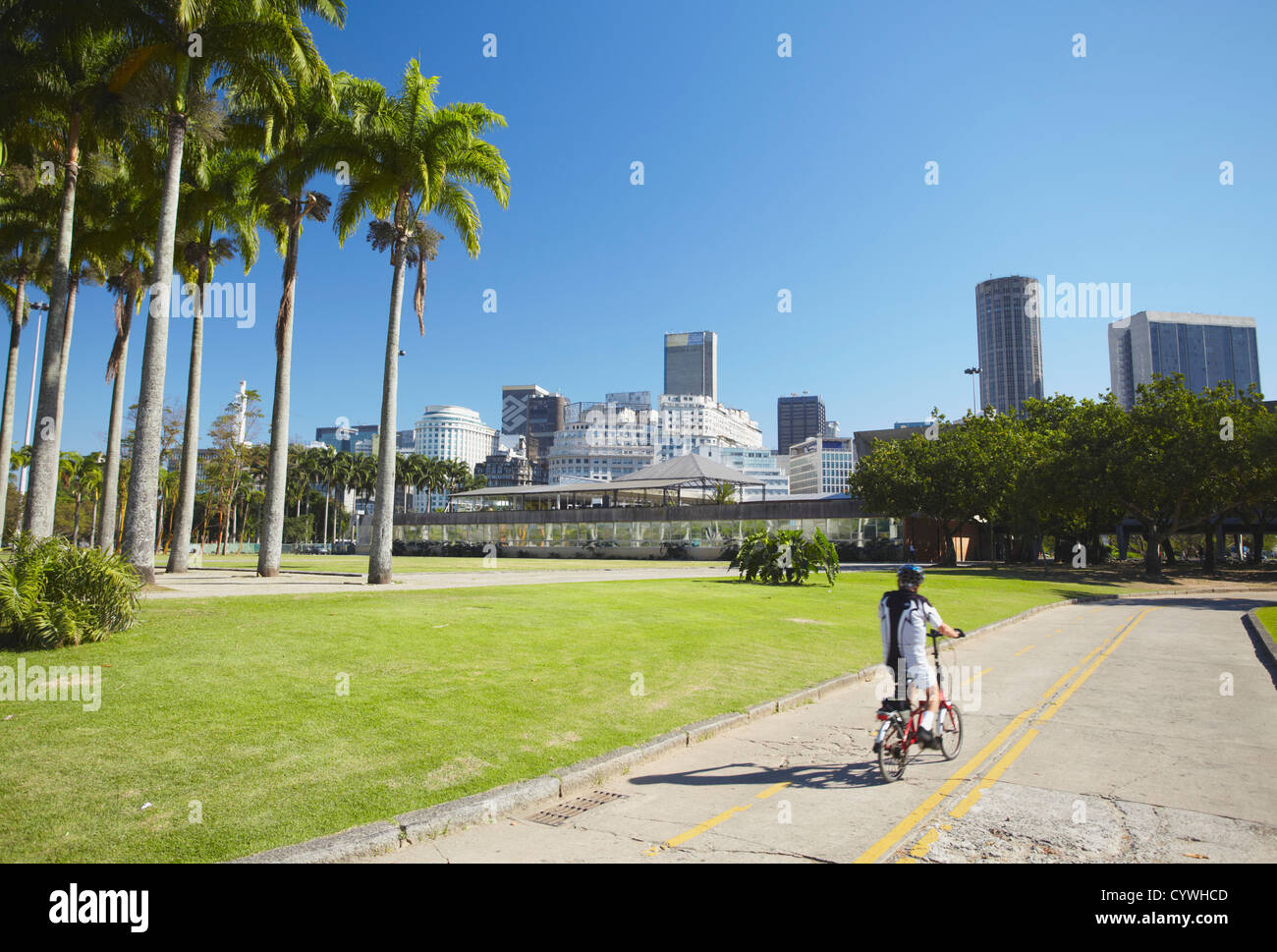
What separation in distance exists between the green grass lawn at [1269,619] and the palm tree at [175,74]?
975 inches

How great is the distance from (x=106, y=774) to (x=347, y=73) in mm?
Result: 22872

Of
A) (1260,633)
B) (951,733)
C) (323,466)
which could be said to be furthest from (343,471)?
(951,733)

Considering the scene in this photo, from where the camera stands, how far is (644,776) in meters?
6.75

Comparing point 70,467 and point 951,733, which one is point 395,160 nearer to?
point 951,733

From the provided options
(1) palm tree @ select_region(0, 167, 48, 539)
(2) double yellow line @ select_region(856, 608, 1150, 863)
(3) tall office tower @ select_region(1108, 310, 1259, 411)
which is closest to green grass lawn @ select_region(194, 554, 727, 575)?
(1) palm tree @ select_region(0, 167, 48, 539)

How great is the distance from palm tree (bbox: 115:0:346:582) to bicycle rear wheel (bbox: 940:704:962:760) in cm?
1522

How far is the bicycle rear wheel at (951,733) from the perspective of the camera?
722 cm

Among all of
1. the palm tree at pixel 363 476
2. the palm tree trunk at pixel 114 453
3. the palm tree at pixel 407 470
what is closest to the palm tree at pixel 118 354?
the palm tree trunk at pixel 114 453

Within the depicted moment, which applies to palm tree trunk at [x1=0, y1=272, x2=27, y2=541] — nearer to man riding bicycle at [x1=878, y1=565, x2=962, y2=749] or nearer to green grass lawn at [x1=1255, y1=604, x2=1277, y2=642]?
man riding bicycle at [x1=878, y1=565, x2=962, y2=749]

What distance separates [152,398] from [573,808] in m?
14.8

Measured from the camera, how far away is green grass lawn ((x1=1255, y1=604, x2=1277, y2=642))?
662 inches

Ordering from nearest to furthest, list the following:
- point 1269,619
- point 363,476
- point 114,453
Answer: point 1269,619
point 114,453
point 363,476

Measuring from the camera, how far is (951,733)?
768 cm
